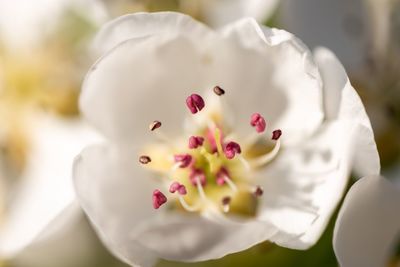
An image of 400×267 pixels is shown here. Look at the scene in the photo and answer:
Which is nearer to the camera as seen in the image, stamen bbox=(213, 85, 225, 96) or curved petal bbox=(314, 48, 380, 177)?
curved petal bbox=(314, 48, 380, 177)

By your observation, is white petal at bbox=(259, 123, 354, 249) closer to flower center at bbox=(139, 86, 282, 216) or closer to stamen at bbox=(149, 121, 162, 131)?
flower center at bbox=(139, 86, 282, 216)

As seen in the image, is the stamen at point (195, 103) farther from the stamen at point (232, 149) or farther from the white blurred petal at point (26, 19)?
the white blurred petal at point (26, 19)

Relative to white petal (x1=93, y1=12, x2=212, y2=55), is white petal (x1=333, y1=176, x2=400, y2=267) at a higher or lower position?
lower

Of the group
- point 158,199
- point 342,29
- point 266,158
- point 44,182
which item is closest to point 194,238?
point 158,199

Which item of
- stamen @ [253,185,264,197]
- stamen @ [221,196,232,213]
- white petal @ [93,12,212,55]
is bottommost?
stamen @ [221,196,232,213]

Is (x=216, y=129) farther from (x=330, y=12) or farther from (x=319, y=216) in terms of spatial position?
(x=330, y=12)

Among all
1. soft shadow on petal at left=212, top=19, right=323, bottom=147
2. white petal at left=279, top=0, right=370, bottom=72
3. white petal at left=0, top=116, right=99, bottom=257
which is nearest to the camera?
soft shadow on petal at left=212, top=19, right=323, bottom=147

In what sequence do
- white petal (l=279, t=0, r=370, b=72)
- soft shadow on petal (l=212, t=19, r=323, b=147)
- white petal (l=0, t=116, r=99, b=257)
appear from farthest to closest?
white petal (l=279, t=0, r=370, b=72) → white petal (l=0, t=116, r=99, b=257) → soft shadow on petal (l=212, t=19, r=323, b=147)

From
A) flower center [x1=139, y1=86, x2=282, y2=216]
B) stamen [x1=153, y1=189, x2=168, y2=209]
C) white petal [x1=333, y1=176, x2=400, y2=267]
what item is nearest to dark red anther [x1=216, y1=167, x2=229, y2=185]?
flower center [x1=139, y1=86, x2=282, y2=216]

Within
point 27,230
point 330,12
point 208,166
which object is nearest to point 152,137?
point 208,166
